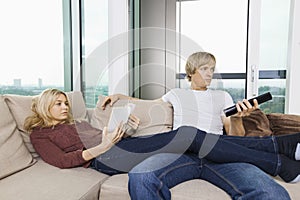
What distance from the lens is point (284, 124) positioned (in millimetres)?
1664

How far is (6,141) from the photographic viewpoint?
1307 mm

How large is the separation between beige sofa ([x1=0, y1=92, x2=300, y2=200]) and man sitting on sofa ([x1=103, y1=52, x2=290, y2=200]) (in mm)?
51

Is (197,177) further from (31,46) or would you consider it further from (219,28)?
(219,28)

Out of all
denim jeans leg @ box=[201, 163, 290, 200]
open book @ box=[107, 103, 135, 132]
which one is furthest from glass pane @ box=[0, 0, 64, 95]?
denim jeans leg @ box=[201, 163, 290, 200]

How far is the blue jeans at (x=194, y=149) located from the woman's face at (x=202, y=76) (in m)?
0.52

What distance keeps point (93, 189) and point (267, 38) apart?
2.28 meters

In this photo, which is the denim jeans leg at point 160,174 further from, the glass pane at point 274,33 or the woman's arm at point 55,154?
the glass pane at point 274,33

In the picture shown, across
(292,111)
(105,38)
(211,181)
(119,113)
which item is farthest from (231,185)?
(105,38)

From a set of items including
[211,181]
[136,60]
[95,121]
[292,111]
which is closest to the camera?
[211,181]

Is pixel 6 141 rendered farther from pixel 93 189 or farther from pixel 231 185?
pixel 231 185

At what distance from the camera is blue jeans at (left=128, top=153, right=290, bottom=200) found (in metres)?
1.02

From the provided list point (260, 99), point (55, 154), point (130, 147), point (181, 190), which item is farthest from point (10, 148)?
point (260, 99)

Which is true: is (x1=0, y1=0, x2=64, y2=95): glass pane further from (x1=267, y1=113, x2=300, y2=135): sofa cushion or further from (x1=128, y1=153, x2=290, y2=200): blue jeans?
(x1=267, y1=113, x2=300, y2=135): sofa cushion

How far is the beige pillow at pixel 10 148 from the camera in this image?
124 cm
